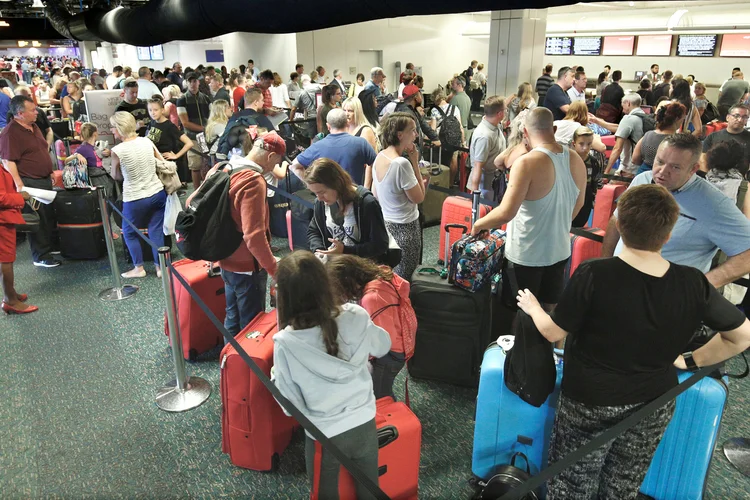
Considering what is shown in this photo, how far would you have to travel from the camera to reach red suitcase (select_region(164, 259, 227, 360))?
143 inches

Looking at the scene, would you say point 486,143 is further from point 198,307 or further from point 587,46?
point 587,46

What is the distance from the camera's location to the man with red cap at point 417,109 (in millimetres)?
6322

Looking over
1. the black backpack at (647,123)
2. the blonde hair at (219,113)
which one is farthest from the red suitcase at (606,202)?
the blonde hair at (219,113)

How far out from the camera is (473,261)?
2.96 meters

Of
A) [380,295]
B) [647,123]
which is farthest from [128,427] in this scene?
[647,123]

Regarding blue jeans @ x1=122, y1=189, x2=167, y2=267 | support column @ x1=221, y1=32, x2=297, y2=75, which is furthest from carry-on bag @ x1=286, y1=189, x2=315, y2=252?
support column @ x1=221, y1=32, x2=297, y2=75

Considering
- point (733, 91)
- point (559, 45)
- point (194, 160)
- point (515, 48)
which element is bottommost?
point (194, 160)

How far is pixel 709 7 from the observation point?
1470cm

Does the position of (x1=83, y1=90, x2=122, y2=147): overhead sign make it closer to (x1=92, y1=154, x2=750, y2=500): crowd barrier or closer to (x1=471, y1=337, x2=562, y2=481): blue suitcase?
(x1=92, y1=154, x2=750, y2=500): crowd barrier

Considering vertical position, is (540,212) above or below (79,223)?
above

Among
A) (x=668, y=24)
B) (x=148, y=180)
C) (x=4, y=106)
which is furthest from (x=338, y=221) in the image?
(x=668, y=24)

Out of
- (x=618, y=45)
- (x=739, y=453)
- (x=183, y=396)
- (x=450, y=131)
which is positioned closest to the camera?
(x=739, y=453)

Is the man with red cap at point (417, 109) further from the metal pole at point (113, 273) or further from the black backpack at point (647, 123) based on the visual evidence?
the metal pole at point (113, 273)

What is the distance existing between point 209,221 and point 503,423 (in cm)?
186
